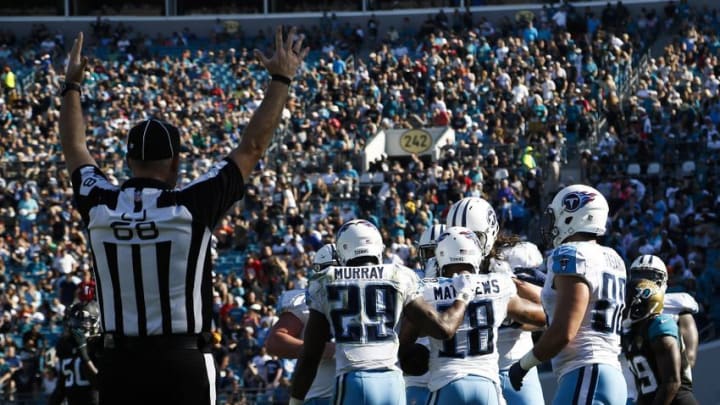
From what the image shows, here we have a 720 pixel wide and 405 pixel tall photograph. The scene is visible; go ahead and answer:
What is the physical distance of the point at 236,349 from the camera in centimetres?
1841

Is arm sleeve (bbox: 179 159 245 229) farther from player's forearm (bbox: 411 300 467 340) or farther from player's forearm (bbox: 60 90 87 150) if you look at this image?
player's forearm (bbox: 411 300 467 340)

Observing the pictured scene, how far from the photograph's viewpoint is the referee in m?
4.63

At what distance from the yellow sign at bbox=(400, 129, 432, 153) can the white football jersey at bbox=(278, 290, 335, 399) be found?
1860 cm

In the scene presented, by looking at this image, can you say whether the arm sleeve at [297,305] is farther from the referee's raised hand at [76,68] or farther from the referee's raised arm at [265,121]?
the referee's raised arm at [265,121]

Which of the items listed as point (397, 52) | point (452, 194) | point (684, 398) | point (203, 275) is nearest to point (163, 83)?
point (397, 52)

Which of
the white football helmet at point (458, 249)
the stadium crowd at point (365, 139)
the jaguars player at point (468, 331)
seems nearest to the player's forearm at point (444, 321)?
the jaguars player at point (468, 331)

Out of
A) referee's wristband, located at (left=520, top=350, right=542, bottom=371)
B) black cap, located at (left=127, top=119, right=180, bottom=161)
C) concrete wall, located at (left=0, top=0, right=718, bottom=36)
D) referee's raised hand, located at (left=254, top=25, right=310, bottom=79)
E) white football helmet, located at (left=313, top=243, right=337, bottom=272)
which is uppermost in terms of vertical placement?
concrete wall, located at (left=0, top=0, right=718, bottom=36)

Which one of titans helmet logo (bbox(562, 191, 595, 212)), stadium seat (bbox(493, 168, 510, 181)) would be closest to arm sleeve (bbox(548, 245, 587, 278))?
titans helmet logo (bbox(562, 191, 595, 212))

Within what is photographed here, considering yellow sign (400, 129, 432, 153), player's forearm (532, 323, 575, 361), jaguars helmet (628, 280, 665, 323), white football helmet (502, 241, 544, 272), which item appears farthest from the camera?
yellow sign (400, 129, 432, 153)

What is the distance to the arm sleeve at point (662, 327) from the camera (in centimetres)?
741

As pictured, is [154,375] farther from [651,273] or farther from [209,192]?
[651,273]

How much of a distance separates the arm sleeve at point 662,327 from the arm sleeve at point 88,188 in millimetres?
3659

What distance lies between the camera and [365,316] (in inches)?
280

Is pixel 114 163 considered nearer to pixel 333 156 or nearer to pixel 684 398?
pixel 333 156
